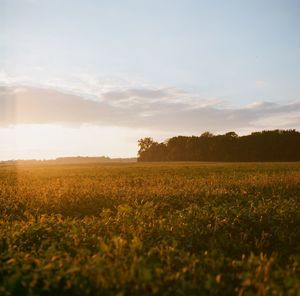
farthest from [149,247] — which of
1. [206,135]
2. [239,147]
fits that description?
[206,135]

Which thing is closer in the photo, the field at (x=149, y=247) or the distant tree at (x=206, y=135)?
the field at (x=149, y=247)

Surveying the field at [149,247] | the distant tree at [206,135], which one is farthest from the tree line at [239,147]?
the field at [149,247]

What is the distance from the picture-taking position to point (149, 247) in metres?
8.66

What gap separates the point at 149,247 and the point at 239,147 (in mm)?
63733

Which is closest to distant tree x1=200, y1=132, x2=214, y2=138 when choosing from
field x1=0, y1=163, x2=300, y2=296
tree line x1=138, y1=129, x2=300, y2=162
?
tree line x1=138, y1=129, x2=300, y2=162

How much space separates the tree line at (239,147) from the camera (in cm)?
6844

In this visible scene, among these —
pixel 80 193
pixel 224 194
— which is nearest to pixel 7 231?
pixel 80 193

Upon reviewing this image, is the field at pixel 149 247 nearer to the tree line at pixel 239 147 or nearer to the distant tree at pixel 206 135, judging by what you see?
the tree line at pixel 239 147

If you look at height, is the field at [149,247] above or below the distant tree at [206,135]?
below

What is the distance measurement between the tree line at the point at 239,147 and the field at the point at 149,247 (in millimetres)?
52481

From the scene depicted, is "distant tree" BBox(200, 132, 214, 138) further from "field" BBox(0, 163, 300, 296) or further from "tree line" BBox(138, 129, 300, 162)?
"field" BBox(0, 163, 300, 296)

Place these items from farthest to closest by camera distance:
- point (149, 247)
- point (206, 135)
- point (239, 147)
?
point (206, 135) < point (239, 147) < point (149, 247)

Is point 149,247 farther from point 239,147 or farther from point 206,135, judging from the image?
point 206,135

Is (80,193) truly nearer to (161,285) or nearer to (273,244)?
(273,244)
